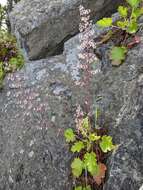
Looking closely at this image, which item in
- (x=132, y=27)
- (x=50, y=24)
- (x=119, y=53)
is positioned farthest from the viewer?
(x=50, y=24)

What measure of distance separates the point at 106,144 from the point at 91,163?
25 centimetres

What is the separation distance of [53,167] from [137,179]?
112cm

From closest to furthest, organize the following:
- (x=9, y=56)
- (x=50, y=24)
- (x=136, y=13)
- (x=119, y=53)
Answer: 1. (x=119, y=53)
2. (x=136, y=13)
3. (x=50, y=24)
4. (x=9, y=56)

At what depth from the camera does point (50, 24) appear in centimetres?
723

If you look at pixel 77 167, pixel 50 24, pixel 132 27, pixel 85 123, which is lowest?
pixel 77 167

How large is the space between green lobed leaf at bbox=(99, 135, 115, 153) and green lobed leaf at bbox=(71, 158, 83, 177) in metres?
0.29

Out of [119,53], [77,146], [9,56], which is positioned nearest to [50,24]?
[9,56]

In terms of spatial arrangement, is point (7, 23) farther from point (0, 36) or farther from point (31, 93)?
point (31, 93)

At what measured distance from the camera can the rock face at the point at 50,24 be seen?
7.18 metres

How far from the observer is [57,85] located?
5.98m

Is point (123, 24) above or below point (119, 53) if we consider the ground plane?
above

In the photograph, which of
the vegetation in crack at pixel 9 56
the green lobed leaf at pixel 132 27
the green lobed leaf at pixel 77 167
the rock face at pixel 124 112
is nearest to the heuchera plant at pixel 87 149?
the green lobed leaf at pixel 77 167

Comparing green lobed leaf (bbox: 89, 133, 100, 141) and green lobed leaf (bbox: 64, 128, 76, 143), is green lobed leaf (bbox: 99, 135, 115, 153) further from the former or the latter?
green lobed leaf (bbox: 64, 128, 76, 143)

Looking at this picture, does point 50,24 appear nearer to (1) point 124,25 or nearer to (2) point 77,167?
(1) point 124,25
